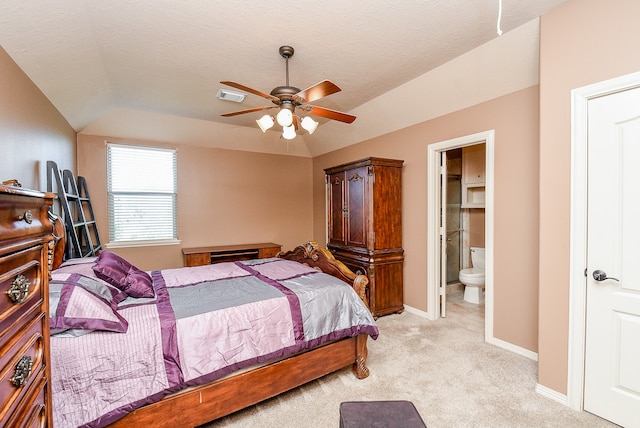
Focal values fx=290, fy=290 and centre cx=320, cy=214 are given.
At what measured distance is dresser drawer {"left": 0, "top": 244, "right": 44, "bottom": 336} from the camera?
72cm

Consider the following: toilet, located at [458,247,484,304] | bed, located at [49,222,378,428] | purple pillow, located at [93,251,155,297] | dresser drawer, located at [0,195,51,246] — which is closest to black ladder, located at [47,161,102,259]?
bed, located at [49,222,378,428]

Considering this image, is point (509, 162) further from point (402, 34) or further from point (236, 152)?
point (236, 152)

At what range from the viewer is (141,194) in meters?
4.48

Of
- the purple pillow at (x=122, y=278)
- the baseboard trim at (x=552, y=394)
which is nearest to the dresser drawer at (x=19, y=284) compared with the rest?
the purple pillow at (x=122, y=278)

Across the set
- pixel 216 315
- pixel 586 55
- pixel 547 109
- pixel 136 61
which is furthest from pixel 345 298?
pixel 136 61

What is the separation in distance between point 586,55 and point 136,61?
11.9ft

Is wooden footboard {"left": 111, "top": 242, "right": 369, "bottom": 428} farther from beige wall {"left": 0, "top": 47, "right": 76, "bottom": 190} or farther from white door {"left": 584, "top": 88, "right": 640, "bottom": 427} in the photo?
beige wall {"left": 0, "top": 47, "right": 76, "bottom": 190}

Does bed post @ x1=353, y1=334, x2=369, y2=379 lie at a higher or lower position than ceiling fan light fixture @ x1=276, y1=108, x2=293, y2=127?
lower

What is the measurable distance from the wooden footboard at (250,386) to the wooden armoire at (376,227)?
118 cm

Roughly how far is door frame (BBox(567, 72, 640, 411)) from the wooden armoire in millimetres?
1980

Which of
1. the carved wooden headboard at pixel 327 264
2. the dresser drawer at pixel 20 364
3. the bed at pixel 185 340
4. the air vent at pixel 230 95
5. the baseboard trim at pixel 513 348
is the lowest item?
the baseboard trim at pixel 513 348

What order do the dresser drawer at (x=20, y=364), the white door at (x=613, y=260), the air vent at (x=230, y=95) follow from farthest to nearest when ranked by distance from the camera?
the air vent at (x=230, y=95) → the white door at (x=613, y=260) → the dresser drawer at (x=20, y=364)

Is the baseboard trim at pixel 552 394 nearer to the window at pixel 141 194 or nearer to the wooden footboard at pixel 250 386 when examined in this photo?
the wooden footboard at pixel 250 386

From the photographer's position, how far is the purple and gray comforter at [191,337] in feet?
4.85
